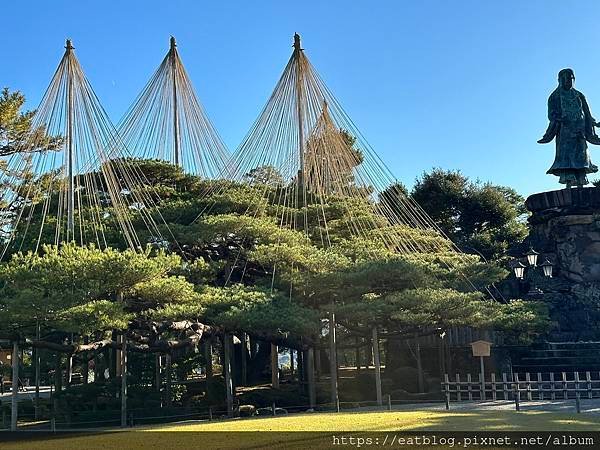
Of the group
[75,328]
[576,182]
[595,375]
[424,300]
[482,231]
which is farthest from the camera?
[482,231]

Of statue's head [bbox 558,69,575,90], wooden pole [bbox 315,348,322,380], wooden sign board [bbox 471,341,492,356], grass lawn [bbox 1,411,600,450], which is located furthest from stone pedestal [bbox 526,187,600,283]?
grass lawn [bbox 1,411,600,450]

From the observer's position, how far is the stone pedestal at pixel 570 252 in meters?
20.9

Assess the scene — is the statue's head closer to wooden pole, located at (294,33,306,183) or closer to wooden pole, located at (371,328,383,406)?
wooden pole, located at (294,33,306,183)

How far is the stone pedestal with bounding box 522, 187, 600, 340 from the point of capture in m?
20.9

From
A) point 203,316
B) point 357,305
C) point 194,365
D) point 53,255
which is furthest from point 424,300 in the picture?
point 194,365

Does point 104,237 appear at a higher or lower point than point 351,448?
higher

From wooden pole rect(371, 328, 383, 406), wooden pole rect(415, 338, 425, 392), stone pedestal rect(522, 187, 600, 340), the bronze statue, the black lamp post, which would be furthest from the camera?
the bronze statue

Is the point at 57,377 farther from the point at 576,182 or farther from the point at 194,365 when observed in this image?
the point at 576,182

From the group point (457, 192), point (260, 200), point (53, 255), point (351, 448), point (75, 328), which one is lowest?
point (351, 448)

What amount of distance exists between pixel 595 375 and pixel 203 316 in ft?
35.0

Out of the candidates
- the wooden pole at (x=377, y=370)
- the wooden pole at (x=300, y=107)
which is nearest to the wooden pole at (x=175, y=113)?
the wooden pole at (x=300, y=107)

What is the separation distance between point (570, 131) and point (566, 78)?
2105 millimetres

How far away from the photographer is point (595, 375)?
17344 mm

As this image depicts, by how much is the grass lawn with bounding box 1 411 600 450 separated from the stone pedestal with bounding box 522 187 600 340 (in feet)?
28.8
